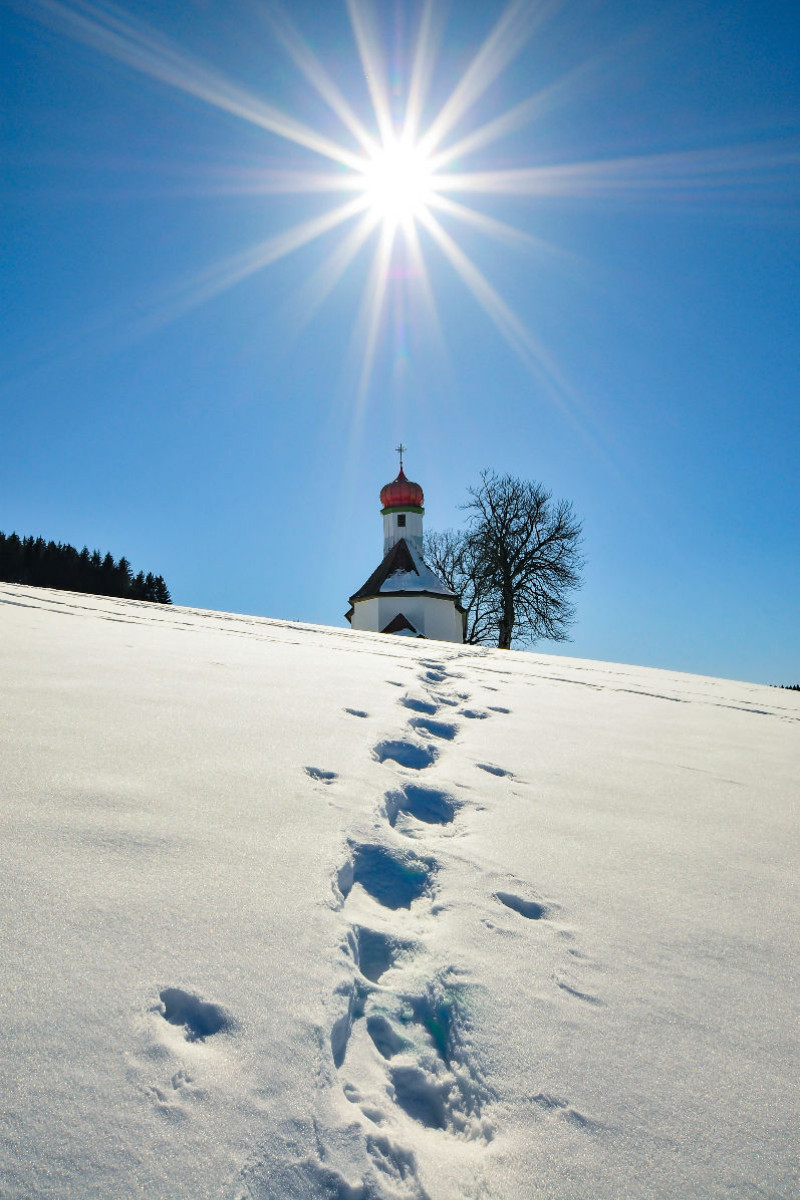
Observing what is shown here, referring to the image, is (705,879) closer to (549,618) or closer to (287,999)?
(287,999)

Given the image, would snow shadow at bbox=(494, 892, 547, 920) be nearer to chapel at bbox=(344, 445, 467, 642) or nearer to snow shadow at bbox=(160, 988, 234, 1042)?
snow shadow at bbox=(160, 988, 234, 1042)

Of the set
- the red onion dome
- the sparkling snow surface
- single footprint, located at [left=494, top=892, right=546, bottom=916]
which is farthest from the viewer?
the red onion dome

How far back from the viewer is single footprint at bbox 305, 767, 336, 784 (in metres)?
1.83

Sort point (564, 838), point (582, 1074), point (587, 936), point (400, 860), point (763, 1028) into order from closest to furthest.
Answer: point (582, 1074) → point (763, 1028) → point (587, 936) → point (400, 860) → point (564, 838)

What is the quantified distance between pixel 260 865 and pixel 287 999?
1.20 feet

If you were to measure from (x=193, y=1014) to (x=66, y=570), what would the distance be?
136 ft

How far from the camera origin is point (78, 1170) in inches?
24.9

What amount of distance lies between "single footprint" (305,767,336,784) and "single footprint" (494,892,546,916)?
2.18 ft

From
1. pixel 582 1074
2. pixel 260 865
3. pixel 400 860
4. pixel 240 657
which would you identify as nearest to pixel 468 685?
pixel 240 657

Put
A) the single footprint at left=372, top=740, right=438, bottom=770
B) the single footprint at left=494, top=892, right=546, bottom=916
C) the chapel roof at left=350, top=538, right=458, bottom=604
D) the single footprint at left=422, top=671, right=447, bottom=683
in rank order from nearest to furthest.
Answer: the single footprint at left=494, top=892, right=546, bottom=916
the single footprint at left=372, top=740, right=438, bottom=770
the single footprint at left=422, top=671, right=447, bottom=683
the chapel roof at left=350, top=538, right=458, bottom=604

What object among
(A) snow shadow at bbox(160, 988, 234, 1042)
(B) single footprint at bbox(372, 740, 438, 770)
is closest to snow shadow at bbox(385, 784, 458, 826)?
(B) single footprint at bbox(372, 740, 438, 770)

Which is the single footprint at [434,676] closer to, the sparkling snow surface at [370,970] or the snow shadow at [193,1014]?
the sparkling snow surface at [370,970]

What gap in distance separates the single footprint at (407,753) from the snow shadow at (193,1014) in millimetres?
1313

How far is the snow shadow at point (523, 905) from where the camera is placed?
1.31 m
